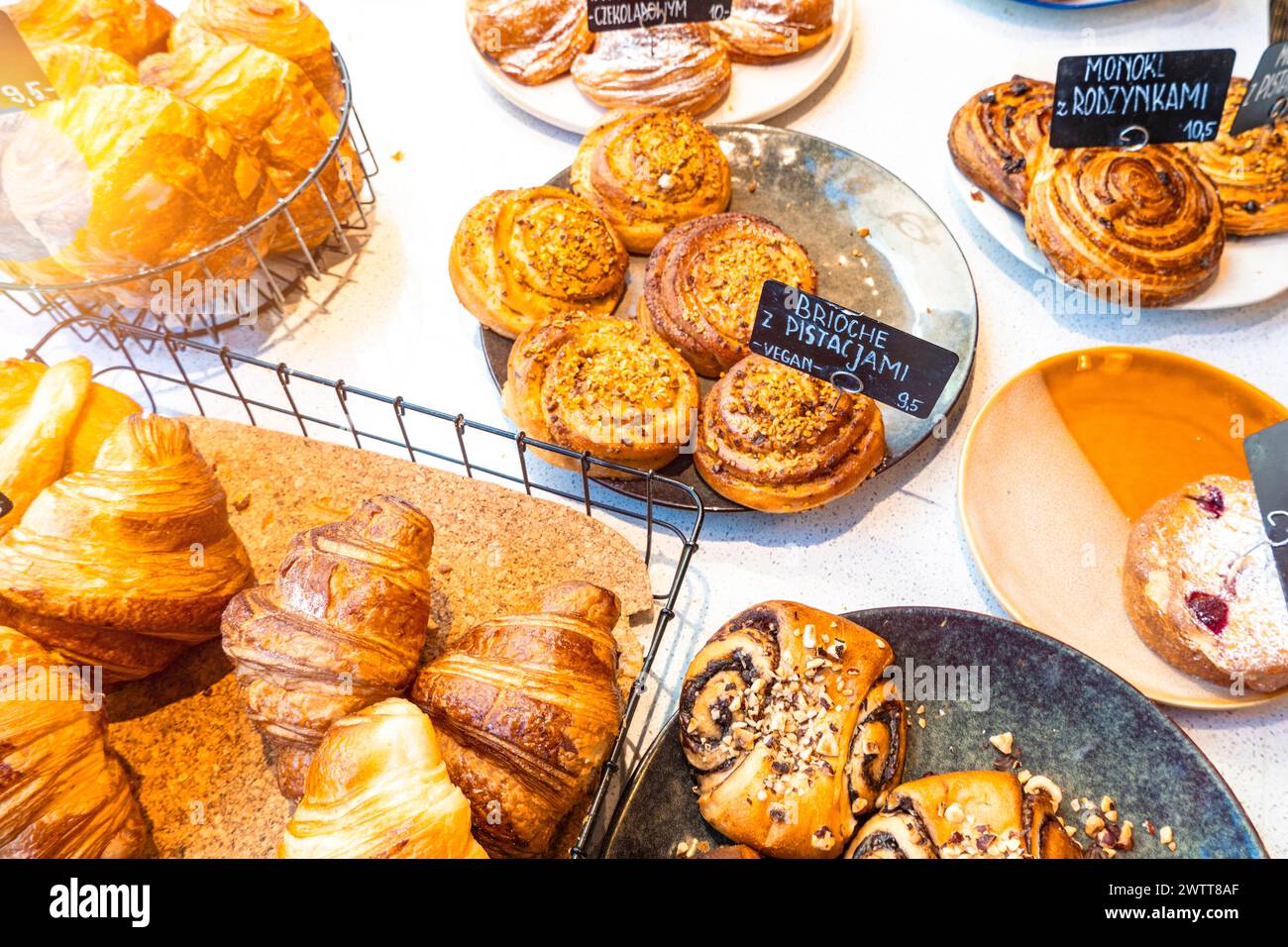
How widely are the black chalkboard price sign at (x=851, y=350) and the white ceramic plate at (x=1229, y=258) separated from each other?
660mm

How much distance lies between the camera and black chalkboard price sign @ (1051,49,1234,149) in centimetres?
202

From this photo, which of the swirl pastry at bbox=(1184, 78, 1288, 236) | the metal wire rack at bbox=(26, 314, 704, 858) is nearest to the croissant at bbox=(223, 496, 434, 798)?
the metal wire rack at bbox=(26, 314, 704, 858)

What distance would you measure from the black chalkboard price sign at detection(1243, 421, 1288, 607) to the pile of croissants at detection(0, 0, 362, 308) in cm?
208

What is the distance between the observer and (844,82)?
9.08ft

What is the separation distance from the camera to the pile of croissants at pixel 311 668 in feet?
4.00

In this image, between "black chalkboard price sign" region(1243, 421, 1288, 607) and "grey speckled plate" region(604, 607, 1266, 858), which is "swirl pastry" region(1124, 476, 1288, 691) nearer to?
"black chalkboard price sign" region(1243, 421, 1288, 607)

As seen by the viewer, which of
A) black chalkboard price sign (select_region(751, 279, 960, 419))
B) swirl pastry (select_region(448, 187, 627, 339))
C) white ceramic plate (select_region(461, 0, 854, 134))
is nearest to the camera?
black chalkboard price sign (select_region(751, 279, 960, 419))

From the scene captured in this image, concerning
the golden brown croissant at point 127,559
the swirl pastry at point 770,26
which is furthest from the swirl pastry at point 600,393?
the swirl pastry at point 770,26

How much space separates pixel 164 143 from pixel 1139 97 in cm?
215

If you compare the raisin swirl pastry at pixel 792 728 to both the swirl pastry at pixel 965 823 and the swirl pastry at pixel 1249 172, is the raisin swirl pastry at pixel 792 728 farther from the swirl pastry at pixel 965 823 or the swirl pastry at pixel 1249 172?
the swirl pastry at pixel 1249 172

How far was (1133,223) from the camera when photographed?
2098mm

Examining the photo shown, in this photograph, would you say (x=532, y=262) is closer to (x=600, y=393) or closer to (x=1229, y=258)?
(x=600, y=393)

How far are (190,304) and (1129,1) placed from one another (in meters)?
2.86
